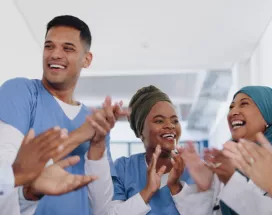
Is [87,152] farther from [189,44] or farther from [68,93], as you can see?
[189,44]

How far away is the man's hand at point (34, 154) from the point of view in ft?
4.18

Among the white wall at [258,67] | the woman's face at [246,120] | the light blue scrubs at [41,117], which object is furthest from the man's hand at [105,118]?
the white wall at [258,67]

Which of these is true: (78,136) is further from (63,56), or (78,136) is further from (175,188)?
(175,188)

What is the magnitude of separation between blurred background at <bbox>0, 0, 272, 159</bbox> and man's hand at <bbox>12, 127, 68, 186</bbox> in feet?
7.09

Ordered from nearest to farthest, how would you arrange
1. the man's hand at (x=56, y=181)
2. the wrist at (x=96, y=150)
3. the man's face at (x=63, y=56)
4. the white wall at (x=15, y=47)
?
the man's hand at (x=56, y=181) → the wrist at (x=96, y=150) → the man's face at (x=63, y=56) → the white wall at (x=15, y=47)

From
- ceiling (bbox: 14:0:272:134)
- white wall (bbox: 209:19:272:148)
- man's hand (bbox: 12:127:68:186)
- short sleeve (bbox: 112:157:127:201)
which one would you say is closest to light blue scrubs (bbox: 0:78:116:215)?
short sleeve (bbox: 112:157:127:201)

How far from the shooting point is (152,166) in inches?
79.7

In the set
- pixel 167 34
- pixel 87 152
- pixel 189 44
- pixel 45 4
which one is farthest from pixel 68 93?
pixel 189 44

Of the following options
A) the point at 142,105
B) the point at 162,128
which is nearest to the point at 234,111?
the point at 162,128

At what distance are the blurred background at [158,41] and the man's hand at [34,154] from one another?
216cm

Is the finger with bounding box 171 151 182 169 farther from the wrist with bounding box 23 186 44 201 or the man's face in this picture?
the wrist with bounding box 23 186 44 201

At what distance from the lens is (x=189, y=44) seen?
16.1ft

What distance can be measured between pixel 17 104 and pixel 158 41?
330cm

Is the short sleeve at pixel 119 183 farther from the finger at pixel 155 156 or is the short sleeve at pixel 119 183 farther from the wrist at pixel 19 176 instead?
the wrist at pixel 19 176
